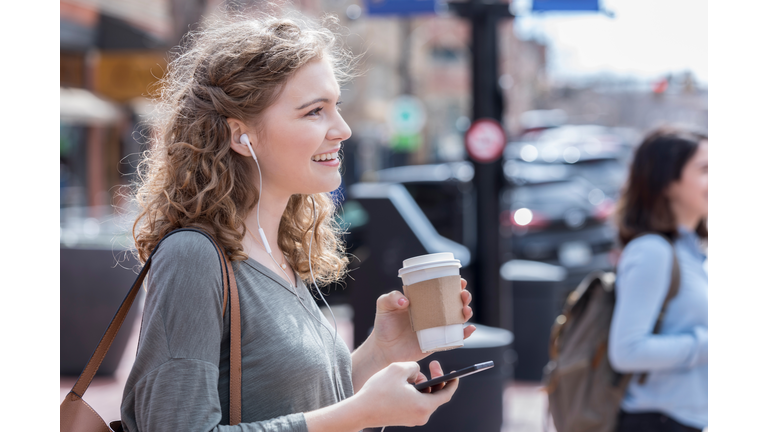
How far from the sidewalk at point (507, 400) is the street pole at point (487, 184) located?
0.68 metres

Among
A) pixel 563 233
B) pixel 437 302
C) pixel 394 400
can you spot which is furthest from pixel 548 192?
pixel 394 400

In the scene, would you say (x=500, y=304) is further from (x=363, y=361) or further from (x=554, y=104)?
(x=554, y=104)

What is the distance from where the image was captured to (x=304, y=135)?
1.78 meters

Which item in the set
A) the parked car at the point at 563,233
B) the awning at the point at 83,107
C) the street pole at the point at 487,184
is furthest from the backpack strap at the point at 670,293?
the awning at the point at 83,107

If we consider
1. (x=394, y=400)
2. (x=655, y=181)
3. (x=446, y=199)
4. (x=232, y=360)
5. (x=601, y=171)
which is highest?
(x=601, y=171)

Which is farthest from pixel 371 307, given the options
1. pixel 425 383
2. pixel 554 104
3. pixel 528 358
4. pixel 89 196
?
pixel 554 104

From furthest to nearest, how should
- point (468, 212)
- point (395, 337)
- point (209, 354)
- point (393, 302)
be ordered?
point (468, 212), point (395, 337), point (393, 302), point (209, 354)

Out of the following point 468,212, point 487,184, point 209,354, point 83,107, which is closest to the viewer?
point 209,354

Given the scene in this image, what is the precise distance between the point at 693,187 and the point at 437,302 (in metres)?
1.85

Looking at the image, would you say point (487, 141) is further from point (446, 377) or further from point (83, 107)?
point (83, 107)

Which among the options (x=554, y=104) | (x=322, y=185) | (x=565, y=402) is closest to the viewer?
(x=322, y=185)

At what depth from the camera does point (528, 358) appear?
6.55 m

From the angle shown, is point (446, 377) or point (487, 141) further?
point (487, 141)
